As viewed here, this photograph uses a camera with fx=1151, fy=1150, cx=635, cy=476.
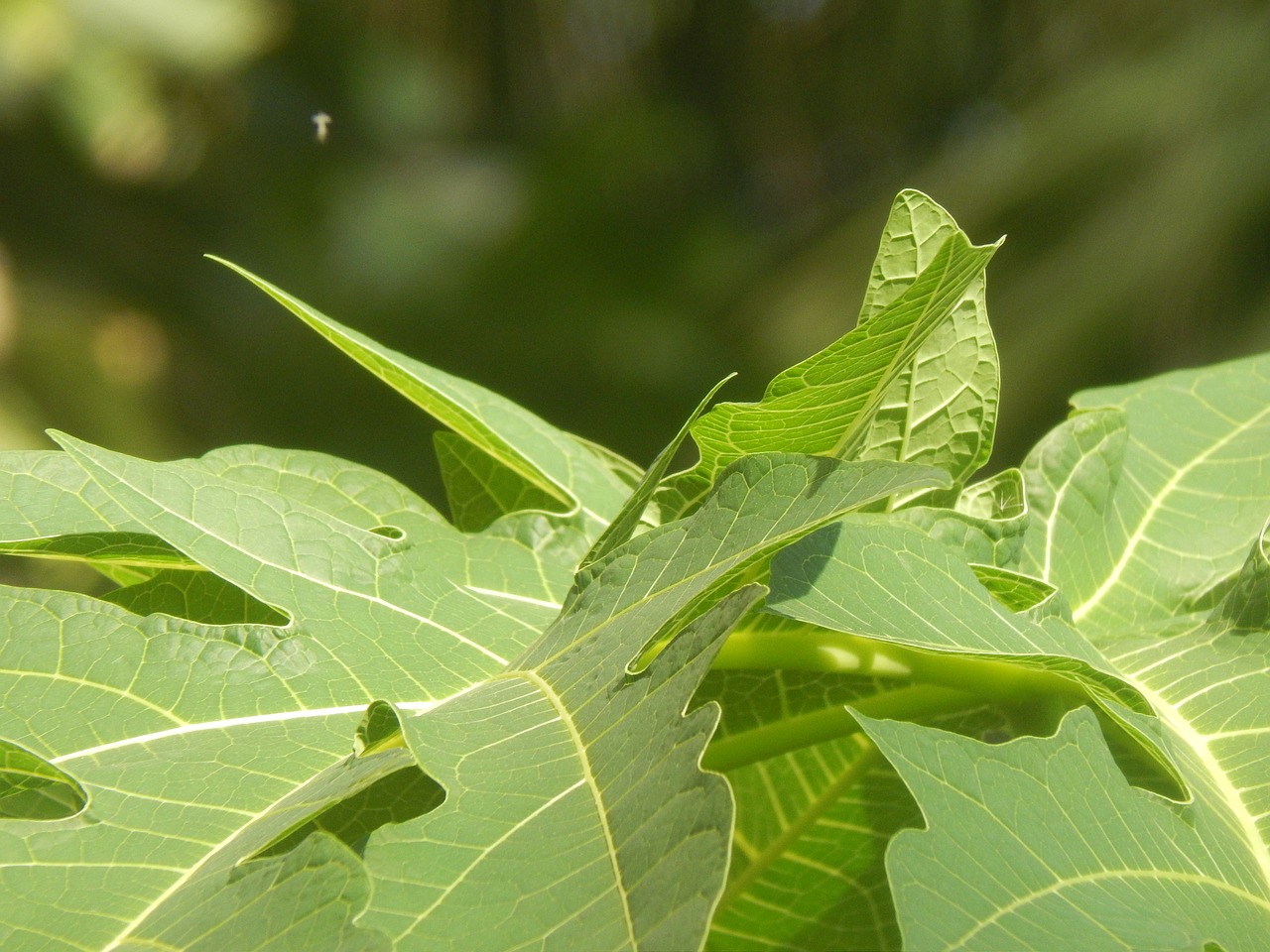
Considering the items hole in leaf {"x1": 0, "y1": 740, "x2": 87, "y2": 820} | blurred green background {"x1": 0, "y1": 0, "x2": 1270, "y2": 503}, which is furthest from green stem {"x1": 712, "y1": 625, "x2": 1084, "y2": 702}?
blurred green background {"x1": 0, "y1": 0, "x2": 1270, "y2": 503}

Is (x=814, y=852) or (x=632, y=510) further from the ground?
(x=632, y=510)

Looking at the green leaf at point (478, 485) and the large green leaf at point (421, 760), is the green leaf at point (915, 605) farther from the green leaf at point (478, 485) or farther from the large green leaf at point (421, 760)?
the green leaf at point (478, 485)

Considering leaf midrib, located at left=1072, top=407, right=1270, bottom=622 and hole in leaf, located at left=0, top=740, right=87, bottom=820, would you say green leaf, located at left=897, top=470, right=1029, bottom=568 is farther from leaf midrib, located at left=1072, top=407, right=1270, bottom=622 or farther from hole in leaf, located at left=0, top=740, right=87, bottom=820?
hole in leaf, located at left=0, top=740, right=87, bottom=820

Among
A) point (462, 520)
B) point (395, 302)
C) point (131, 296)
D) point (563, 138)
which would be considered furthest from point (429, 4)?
point (462, 520)

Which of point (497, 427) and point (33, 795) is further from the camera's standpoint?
point (497, 427)

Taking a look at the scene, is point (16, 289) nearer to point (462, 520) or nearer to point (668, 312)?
point (668, 312)

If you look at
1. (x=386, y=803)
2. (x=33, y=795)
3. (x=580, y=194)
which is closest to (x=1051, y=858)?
(x=386, y=803)

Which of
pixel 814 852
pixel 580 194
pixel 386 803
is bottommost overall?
pixel 814 852

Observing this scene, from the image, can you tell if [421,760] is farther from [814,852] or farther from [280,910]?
[814,852]
